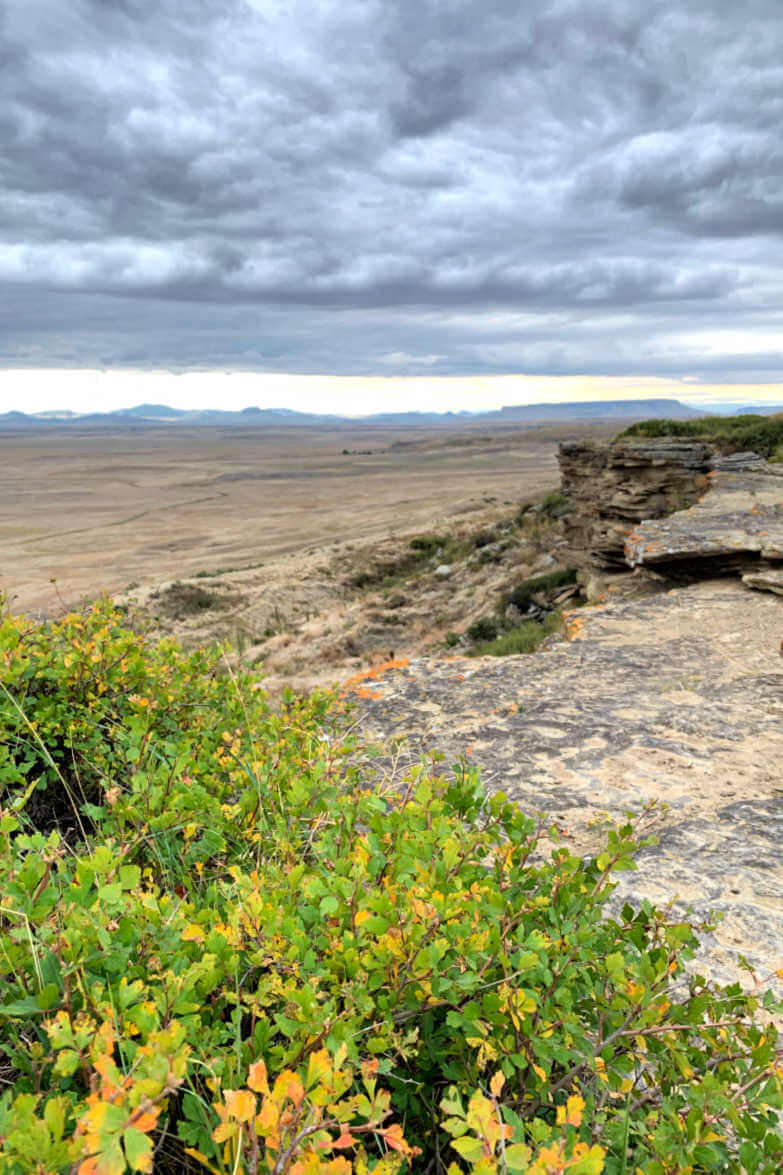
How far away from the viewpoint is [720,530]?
10.4m

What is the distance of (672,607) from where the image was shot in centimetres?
877

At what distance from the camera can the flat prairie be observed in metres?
32.6

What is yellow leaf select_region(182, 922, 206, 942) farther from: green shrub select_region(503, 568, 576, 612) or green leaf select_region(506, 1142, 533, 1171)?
green shrub select_region(503, 568, 576, 612)

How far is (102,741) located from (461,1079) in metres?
2.44

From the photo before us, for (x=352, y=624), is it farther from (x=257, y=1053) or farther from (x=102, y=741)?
(x=257, y=1053)

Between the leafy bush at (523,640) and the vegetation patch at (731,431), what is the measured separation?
5942 millimetres

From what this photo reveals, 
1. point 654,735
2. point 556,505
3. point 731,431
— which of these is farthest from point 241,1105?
point 556,505

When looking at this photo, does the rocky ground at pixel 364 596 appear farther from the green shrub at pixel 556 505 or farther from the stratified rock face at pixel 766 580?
the stratified rock face at pixel 766 580

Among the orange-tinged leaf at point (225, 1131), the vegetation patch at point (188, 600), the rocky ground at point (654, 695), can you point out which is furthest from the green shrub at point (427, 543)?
the orange-tinged leaf at point (225, 1131)

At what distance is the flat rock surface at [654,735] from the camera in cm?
321

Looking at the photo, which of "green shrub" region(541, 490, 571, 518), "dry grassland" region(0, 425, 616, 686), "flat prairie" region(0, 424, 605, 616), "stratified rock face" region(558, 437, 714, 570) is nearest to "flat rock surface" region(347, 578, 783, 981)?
"dry grassland" region(0, 425, 616, 686)

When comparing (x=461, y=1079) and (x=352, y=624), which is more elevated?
(x=461, y=1079)

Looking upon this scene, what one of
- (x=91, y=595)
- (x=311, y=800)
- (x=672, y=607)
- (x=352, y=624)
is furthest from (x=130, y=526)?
(x=311, y=800)

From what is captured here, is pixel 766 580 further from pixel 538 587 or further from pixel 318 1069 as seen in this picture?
pixel 318 1069
